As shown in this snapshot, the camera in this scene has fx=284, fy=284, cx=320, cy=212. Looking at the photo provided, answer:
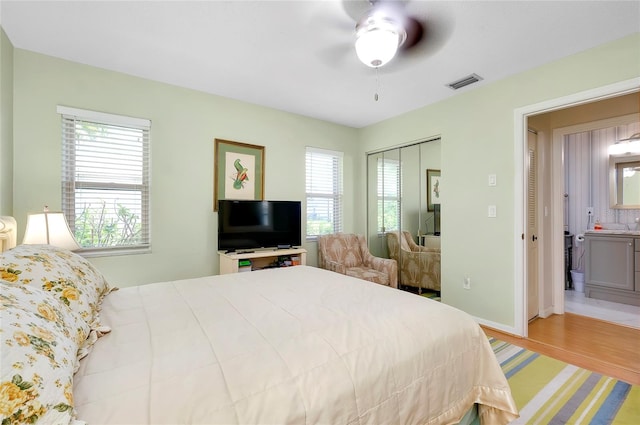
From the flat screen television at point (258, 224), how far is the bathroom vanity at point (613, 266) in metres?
4.21

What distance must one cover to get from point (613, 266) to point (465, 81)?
11.1ft

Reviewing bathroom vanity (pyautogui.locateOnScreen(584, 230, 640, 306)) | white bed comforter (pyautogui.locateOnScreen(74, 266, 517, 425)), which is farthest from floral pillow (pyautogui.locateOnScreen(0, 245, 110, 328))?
bathroom vanity (pyautogui.locateOnScreen(584, 230, 640, 306))

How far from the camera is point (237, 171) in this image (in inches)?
139

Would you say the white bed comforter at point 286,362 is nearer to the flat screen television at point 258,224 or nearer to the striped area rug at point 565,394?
the striped area rug at point 565,394

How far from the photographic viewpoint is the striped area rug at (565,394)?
5.53 feet

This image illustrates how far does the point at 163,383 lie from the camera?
821 millimetres

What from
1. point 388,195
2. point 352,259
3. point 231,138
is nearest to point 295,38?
point 231,138

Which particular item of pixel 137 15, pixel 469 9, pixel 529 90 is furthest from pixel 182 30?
pixel 529 90

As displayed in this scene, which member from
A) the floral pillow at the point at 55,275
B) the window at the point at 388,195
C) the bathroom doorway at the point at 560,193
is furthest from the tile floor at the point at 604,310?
the floral pillow at the point at 55,275

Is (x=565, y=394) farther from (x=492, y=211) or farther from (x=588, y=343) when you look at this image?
(x=492, y=211)

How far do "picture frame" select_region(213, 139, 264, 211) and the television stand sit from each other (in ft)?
2.07

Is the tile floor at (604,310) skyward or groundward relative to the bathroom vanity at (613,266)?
groundward

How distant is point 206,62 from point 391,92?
1.97m

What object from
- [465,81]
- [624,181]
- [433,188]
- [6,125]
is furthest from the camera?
[624,181]
